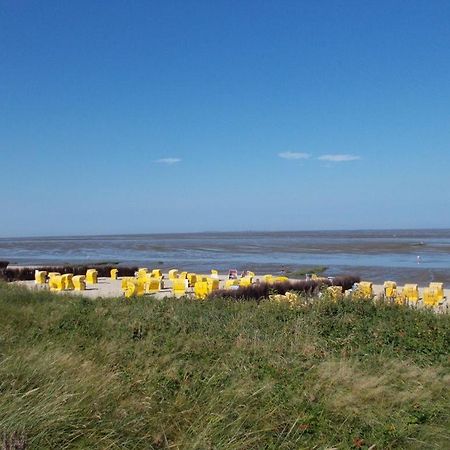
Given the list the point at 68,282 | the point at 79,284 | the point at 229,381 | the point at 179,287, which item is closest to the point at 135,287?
the point at 179,287

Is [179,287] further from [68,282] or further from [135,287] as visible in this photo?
[68,282]

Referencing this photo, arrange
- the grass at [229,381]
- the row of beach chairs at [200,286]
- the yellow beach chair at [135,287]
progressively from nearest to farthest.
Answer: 1. the grass at [229,381]
2. the row of beach chairs at [200,286]
3. the yellow beach chair at [135,287]

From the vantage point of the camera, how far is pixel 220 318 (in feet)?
31.2

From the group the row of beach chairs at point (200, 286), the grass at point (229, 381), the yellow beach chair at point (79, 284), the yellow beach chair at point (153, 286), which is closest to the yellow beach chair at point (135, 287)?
the row of beach chairs at point (200, 286)

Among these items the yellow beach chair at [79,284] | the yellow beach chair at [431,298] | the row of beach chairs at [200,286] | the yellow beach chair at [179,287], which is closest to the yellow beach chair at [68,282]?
the row of beach chairs at [200,286]

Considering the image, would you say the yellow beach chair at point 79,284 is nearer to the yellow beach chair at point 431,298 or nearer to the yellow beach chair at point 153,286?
the yellow beach chair at point 153,286

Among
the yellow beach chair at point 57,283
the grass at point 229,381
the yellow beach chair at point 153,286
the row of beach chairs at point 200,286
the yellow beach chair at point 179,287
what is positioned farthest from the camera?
the yellow beach chair at point 57,283

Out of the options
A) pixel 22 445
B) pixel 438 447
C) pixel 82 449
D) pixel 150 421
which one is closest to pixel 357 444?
pixel 438 447

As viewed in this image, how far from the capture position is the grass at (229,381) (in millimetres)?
3990

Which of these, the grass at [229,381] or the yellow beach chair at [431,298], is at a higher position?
the grass at [229,381]

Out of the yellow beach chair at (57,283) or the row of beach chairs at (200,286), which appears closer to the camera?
the row of beach chairs at (200,286)

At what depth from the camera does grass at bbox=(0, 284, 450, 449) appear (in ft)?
13.1

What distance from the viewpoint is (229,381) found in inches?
210

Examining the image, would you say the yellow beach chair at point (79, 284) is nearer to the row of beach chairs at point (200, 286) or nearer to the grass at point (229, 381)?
the row of beach chairs at point (200, 286)
